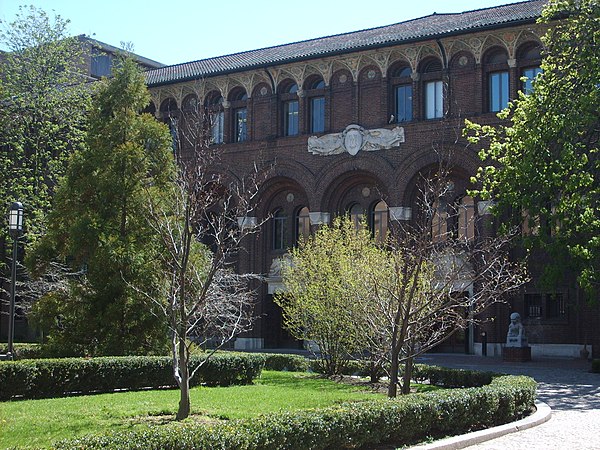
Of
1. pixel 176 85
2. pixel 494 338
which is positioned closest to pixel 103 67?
pixel 176 85

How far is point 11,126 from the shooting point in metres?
33.2

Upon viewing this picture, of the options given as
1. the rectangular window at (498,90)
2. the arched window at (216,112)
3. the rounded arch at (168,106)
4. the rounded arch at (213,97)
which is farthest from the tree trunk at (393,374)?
the rounded arch at (168,106)

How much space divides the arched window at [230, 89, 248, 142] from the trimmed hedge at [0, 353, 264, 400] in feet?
65.5

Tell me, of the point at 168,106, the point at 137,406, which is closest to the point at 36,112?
the point at 168,106

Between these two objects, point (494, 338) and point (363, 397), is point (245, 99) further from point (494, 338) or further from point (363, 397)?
point (363, 397)

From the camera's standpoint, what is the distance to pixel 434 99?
34.7 metres

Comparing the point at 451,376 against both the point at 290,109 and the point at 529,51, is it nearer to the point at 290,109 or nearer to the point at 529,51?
the point at 529,51

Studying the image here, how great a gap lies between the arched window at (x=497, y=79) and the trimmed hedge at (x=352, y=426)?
66.9 ft

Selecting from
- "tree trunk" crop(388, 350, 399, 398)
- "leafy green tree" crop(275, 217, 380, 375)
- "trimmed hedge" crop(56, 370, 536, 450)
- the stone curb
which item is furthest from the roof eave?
"trimmed hedge" crop(56, 370, 536, 450)

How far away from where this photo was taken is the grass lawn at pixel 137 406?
40.2 ft

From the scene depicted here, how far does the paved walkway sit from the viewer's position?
12.3 m

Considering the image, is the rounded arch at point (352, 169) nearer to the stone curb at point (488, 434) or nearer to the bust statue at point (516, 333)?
the bust statue at point (516, 333)

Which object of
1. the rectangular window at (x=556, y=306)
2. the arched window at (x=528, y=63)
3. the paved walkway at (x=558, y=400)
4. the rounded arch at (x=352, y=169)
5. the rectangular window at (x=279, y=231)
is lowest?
the paved walkway at (x=558, y=400)

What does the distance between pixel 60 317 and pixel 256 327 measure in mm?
15490
